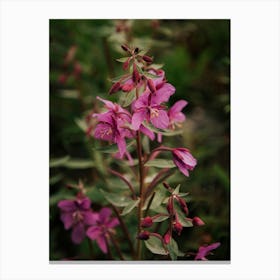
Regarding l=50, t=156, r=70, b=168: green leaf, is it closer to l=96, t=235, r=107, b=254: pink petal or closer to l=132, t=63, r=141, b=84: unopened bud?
l=96, t=235, r=107, b=254: pink petal

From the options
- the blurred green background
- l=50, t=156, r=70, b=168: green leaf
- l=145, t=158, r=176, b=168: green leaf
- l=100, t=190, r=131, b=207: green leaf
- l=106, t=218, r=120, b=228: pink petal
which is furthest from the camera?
the blurred green background

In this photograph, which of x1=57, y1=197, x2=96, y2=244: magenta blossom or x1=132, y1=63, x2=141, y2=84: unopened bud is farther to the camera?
x1=57, y1=197, x2=96, y2=244: magenta blossom

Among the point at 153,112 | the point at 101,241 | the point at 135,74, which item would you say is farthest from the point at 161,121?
the point at 101,241

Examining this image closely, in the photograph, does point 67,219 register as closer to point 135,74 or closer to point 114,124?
point 114,124

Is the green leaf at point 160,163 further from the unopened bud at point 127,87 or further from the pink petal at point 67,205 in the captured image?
the pink petal at point 67,205

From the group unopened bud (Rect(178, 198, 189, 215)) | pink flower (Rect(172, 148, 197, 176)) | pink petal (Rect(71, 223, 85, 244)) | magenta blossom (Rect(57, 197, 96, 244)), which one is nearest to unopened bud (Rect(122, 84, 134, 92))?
pink flower (Rect(172, 148, 197, 176))
